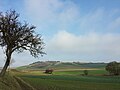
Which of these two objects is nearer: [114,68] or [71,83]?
[71,83]

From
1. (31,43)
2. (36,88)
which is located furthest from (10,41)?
(36,88)

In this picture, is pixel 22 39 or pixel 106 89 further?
pixel 22 39

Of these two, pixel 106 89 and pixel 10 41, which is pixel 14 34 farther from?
pixel 106 89

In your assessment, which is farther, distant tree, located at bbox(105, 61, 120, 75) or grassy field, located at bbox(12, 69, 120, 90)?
distant tree, located at bbox(105, 61, 120, 75)

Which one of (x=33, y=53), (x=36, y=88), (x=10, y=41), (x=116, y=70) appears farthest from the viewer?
(x=116, y=70)

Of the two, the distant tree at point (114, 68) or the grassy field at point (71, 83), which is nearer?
the grassy field at point (71, 83)

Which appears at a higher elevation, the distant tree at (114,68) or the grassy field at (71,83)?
the distant tree at (114,68)

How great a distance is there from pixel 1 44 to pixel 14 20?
5.77 m

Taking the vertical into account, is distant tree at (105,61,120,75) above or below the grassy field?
above

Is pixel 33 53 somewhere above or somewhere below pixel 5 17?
below

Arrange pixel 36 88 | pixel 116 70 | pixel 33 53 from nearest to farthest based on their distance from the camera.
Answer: pixel 36 88
pixel 33 53
pixel 116 70

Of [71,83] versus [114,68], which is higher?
[114,68]

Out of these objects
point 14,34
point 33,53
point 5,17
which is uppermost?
point 5,17

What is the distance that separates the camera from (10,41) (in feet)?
168
